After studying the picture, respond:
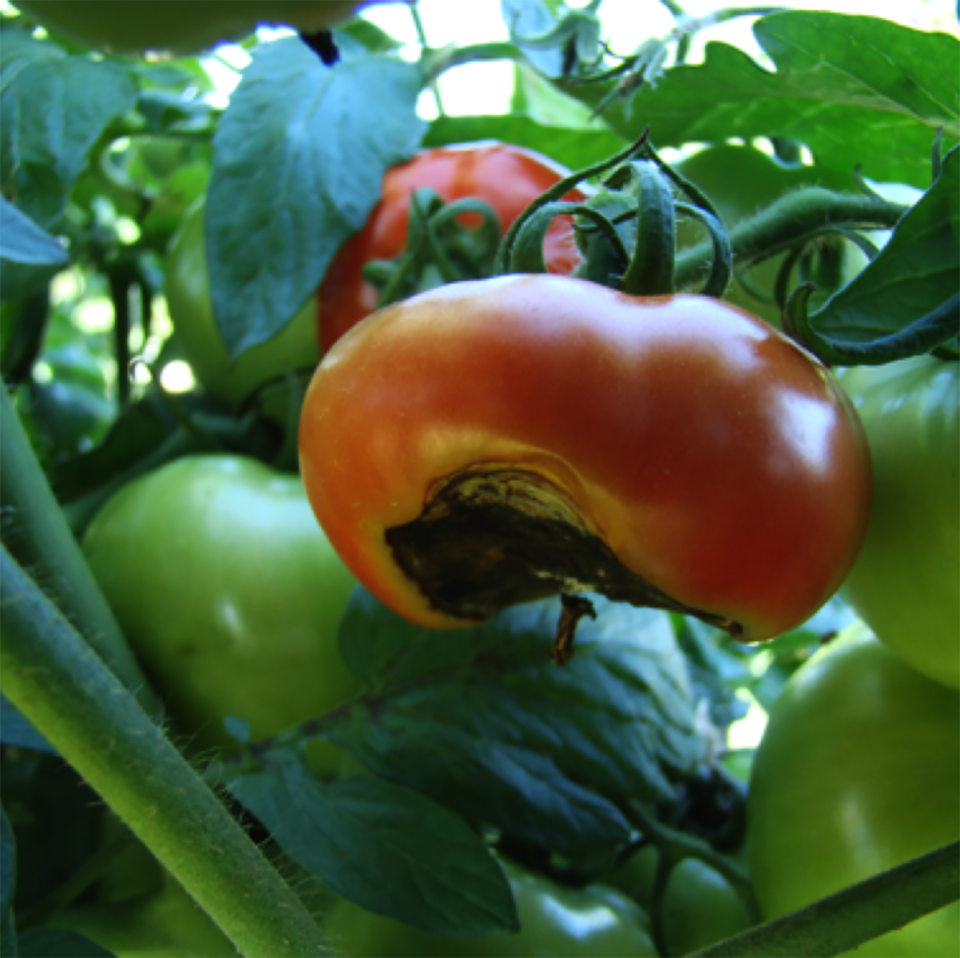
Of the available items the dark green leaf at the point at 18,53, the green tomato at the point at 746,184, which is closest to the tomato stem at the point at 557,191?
the green tomato at the point at 746,184

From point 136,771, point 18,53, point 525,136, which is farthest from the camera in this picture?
point 525,136

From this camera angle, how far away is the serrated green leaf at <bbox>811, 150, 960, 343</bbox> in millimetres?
209

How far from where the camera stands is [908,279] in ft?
0.69

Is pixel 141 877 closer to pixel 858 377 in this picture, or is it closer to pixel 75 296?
pixel 858 377

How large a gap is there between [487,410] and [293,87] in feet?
0.89

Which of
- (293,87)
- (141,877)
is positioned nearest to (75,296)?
(293,87)

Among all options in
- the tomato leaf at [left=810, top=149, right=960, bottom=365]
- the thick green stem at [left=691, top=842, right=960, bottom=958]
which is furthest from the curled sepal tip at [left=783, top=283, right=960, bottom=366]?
the thick green stem at [left=691, top=842, right=960, bottom=958]

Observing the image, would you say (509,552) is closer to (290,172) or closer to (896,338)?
(896,338)

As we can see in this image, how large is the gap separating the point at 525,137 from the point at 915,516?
320 millimetres

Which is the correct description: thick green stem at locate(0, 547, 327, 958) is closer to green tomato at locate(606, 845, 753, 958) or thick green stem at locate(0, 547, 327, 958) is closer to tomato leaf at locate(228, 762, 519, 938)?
tomato leaf at locate(228, 762, 519, 938)

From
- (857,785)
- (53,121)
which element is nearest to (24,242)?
(53,121)

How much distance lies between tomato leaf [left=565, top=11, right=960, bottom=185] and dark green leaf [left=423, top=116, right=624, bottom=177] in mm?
82

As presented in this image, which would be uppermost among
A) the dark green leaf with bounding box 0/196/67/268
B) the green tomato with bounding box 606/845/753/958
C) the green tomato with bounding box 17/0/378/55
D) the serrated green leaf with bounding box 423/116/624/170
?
the green tomato with bounding box 17/0/378/55

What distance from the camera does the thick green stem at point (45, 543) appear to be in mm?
300
